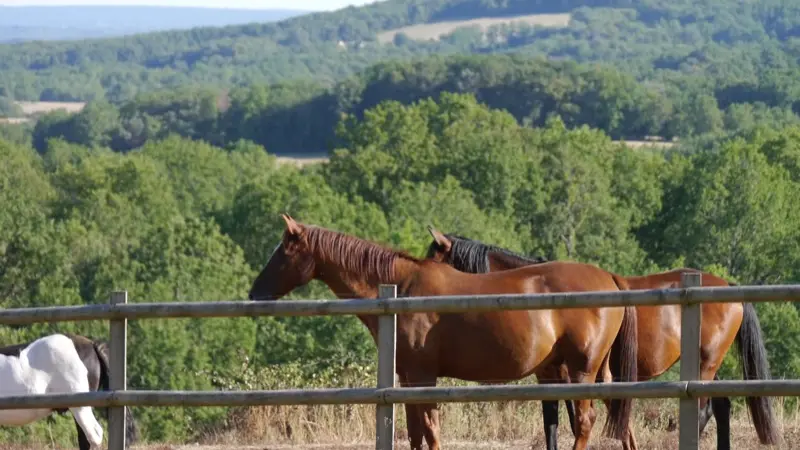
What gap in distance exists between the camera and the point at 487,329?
28.2 feet

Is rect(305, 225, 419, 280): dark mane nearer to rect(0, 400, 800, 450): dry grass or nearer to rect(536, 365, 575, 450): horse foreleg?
rect(536, 365, 575, 450): horse foreleg

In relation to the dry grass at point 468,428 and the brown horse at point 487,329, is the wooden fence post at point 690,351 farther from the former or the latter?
the dry grass at point 468,428

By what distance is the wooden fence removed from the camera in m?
6.79

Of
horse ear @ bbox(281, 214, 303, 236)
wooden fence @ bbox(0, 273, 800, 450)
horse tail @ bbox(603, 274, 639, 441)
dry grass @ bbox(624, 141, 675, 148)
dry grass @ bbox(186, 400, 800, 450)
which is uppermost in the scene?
horse ear @ bbox(281, 214, 303, 236)

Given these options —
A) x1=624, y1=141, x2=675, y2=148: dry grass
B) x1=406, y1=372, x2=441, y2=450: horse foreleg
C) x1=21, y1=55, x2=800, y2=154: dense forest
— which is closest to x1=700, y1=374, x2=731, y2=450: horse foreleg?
x1=406, y1=372, x2=441, y2=450: horse foreleg

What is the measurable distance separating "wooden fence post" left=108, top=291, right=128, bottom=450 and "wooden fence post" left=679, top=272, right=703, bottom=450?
10.1ft

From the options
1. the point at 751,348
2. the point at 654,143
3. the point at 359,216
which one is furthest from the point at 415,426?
the point at 654,143

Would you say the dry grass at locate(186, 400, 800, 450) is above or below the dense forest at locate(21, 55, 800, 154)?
above

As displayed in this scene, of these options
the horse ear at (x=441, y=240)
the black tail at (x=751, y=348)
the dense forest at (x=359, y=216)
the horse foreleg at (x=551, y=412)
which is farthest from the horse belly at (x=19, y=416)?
the dense forest at (x=359, y=216)

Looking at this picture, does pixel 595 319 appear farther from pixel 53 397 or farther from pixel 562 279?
pixel 53 397

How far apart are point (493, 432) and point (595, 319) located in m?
2.14

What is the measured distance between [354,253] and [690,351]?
3.15 m

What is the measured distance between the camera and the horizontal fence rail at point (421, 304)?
6.75 meters

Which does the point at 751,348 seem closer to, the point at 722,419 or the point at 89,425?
the point at 722,419
